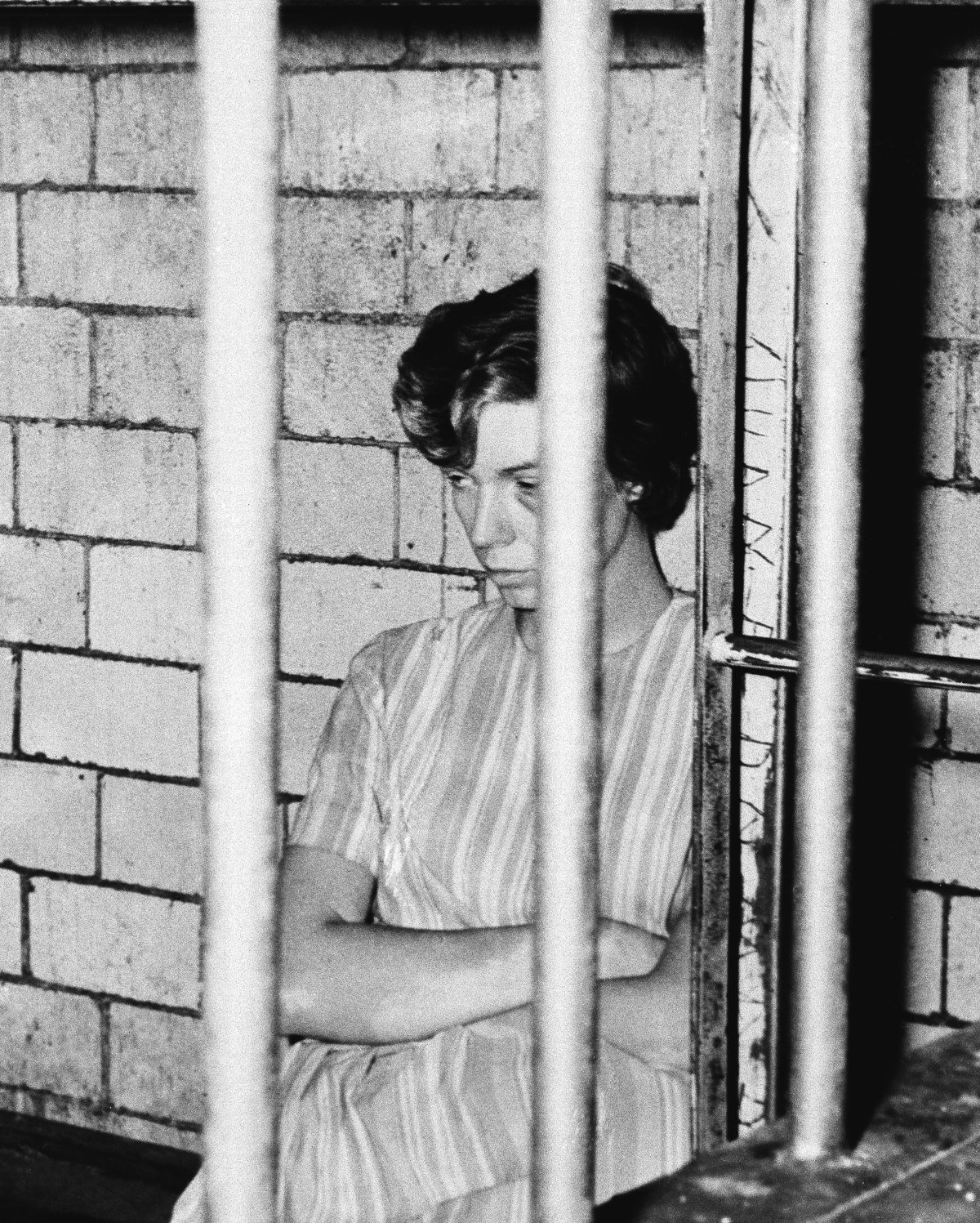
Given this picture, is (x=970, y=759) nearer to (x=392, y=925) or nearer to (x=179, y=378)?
(x=392, y=925)

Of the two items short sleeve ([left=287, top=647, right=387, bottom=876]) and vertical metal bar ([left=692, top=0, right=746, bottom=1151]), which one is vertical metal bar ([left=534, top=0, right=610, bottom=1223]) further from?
short sleeve ([left=287, top=647, right=387, bottom=876])

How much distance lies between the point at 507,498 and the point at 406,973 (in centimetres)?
56

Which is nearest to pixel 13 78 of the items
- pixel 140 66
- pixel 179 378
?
pixel 140 66

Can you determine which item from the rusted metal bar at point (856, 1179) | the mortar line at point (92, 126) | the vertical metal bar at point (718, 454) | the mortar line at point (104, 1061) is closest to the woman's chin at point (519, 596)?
the vertical metal bar at point (718, 454)

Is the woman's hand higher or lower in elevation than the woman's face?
lower

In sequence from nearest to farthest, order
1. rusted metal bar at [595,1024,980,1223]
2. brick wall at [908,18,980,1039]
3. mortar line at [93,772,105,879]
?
rusted metal bar at [595,1024,980,1223] < brick wall at [908,18,980,1039] < mortar line at [93,772,105,879]

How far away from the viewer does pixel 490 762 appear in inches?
88.4

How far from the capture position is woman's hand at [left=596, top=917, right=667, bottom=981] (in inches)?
79.5

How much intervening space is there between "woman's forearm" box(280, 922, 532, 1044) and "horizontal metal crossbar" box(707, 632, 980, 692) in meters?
0.56

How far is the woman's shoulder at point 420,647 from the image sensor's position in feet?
7.46

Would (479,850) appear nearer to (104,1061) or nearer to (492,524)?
(492,524)

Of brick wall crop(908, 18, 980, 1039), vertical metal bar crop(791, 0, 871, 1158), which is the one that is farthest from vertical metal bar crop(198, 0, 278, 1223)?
brick wall crop(908, 18, 980, 1039)

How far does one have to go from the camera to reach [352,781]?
2.21 m

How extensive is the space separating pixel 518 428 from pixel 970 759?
857mm
